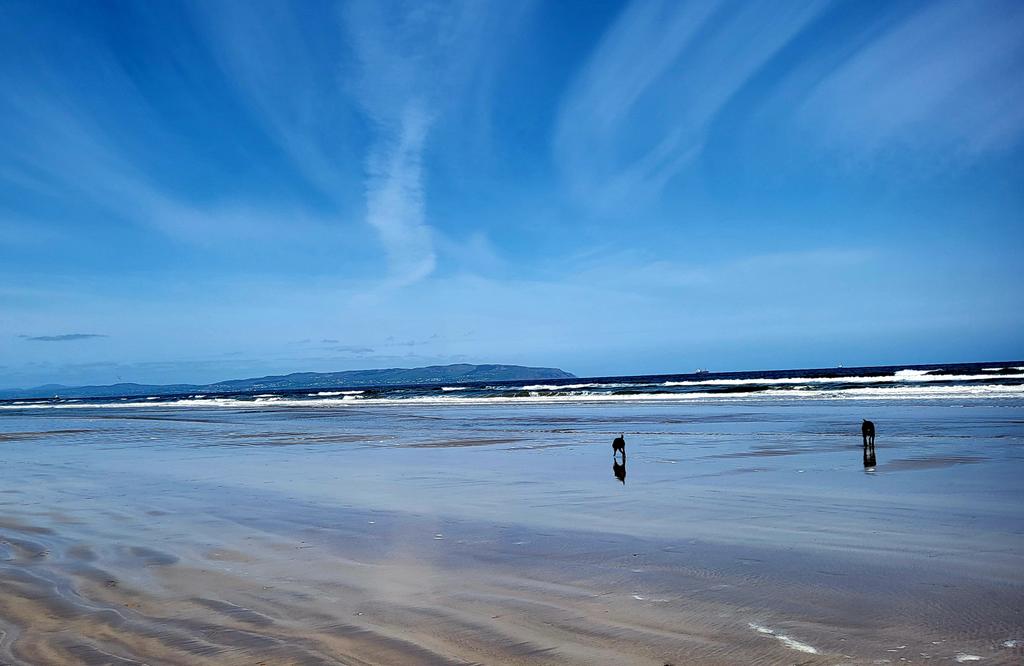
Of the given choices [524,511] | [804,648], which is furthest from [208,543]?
[804,648]

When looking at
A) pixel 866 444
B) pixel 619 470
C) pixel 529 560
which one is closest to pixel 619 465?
pixel 619 470

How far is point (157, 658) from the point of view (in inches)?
168

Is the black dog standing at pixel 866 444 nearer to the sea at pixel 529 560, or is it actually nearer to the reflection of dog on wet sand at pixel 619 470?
the sea at pixel 529 560

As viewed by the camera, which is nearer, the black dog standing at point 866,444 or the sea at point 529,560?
the sea at point 529,560

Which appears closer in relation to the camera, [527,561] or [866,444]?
[527,561]

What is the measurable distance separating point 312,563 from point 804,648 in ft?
14.0

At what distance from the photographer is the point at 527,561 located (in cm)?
667

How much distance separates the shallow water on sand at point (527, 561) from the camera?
4473 millimetres

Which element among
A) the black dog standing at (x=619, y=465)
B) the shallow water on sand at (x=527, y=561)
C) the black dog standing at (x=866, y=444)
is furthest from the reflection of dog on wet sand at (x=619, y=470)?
the black dog standing at (x=866, y=444)

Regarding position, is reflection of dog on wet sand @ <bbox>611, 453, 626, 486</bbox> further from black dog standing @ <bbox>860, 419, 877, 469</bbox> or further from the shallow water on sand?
black dog standing @ <bbox>860, 419, 877, 469</bbox>

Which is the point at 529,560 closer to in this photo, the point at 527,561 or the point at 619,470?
the point at 527,561

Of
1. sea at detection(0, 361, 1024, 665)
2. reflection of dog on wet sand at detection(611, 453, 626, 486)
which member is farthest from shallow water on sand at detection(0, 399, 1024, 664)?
reflection of dog on wet sand at detection(611, 453, 626, 486)

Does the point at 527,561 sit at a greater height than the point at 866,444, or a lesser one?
lesser

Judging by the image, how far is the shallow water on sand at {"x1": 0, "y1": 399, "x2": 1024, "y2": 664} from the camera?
4473mm
